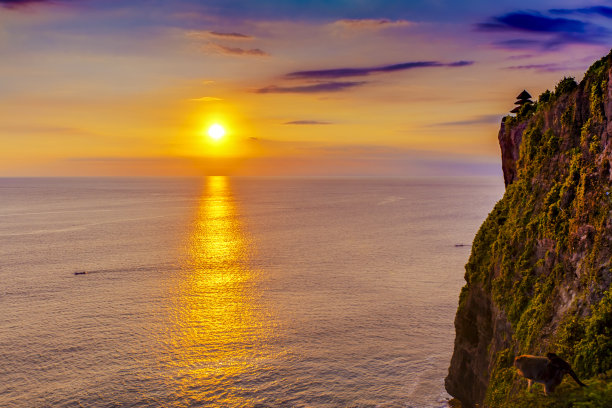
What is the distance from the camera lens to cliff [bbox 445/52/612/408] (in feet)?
56.1

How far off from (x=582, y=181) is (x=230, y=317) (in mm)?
50175

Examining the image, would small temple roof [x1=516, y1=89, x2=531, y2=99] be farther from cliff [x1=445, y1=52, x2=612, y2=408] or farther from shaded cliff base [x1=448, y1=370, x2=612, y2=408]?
shaded cliff base [x1=448, y1=370, x2=612, y2=408]

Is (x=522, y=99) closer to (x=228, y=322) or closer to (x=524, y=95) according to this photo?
(x=524, y=95)

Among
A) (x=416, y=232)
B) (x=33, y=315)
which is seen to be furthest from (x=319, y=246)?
(x=33, y=315)

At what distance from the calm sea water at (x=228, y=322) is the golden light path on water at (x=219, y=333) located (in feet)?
0.67

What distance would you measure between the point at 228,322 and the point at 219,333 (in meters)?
3.95

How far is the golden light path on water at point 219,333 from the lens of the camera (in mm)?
42469

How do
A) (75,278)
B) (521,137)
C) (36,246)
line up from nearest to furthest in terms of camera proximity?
(521,137)
(75,278)
(36,246)

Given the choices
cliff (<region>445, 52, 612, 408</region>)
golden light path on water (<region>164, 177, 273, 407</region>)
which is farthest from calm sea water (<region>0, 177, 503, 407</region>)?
cliff (<region>445, 52, 612, 408</region>)

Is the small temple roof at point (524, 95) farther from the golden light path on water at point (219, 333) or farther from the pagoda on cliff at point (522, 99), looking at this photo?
the golden light path on water at point (219, 333)

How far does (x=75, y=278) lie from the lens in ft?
266

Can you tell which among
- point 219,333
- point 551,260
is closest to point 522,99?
point 551,260

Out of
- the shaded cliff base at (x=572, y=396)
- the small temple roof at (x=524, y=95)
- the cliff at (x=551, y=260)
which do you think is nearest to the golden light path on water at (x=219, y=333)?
the cliff at (x=551, y=260)

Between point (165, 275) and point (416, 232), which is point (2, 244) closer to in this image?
point (165, 275)
